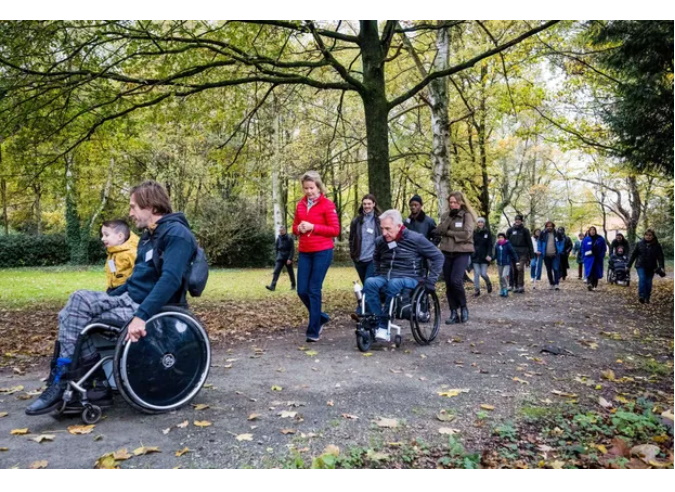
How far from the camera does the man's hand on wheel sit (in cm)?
339

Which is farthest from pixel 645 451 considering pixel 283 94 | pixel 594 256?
pixel 594 256

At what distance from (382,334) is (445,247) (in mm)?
2831

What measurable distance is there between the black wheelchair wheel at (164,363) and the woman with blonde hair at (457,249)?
468 centimetres

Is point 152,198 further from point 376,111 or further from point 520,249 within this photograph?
point 520,249

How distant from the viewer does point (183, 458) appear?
9.64 ft

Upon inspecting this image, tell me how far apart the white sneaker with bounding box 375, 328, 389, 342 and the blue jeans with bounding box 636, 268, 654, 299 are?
7.67 metres

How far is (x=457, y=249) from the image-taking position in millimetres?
7848

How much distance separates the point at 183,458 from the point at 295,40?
8.73 meters

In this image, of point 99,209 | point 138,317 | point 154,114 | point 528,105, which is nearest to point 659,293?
point 528,105

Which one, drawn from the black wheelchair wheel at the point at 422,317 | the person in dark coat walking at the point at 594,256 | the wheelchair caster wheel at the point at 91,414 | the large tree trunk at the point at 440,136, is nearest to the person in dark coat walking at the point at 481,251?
the large tree trunk at the point at 440,136

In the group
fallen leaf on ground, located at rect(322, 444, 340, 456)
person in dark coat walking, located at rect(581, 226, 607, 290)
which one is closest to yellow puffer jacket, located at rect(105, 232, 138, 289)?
fallen leaf on ground, located at rect(322, 444, 340, 456)

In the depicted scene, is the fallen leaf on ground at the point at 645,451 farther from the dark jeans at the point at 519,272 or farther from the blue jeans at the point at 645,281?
the dark jeans at the point at 519,272

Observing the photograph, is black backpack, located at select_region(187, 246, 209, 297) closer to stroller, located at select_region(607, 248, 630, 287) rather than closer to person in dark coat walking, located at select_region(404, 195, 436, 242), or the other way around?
person in dark coat walking, located at select_region(404, 195, 436, 242)

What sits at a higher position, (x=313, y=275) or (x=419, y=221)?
(x=419, y=221)
